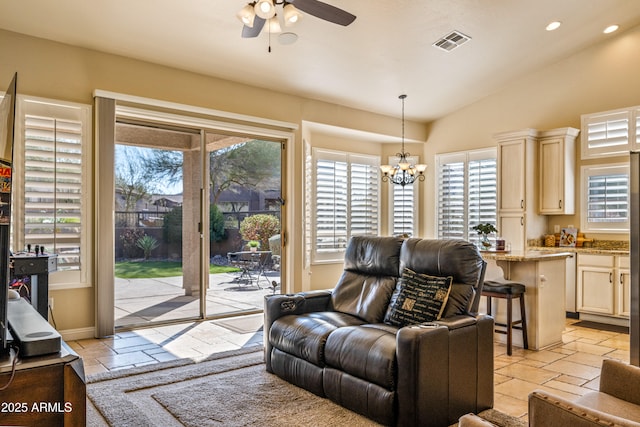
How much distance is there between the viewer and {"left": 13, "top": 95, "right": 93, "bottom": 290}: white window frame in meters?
4.36

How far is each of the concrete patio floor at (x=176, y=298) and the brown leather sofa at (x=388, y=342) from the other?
2.29 meters

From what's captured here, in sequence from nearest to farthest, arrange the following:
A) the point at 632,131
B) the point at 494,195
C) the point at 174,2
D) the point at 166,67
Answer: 1. the point at 174,2
2. the point at 166,67
3. the point at 632,131
4. the point at 494,195

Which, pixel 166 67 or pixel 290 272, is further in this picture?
pixel 290 272

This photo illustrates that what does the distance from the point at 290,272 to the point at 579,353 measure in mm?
3556

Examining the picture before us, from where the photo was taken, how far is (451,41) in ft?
18.1

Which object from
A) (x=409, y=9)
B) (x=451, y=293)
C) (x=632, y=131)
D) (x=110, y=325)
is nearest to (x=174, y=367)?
(x=110, y=325)

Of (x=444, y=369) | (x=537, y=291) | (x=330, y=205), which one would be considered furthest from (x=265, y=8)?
(x=330, y=205)

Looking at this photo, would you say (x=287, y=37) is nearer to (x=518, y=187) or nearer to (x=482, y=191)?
(x=518, y=187)

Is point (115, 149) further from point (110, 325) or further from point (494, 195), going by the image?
point (494, 195)

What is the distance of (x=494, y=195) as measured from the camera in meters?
7.25

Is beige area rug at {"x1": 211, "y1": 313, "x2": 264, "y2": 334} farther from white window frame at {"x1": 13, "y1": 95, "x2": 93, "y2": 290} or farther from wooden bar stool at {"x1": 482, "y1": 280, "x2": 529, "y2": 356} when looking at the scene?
wooden bar stool at {"x1": 482, "y1": 280, "x2": 529, "y2": 356}

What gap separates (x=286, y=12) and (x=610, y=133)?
493 cm

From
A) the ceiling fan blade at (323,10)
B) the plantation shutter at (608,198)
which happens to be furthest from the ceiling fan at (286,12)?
the plantation shutter at (608,198)

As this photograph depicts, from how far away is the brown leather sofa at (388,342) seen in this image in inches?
101
